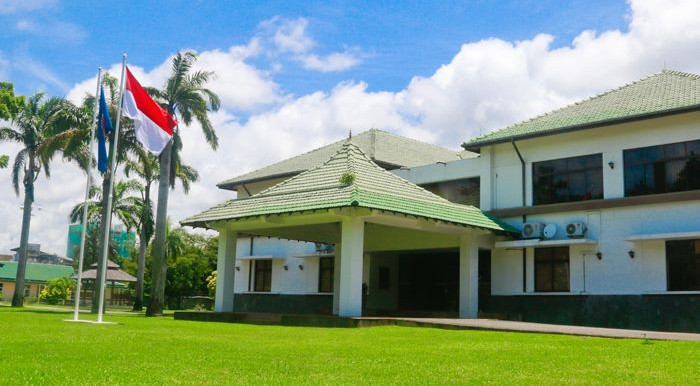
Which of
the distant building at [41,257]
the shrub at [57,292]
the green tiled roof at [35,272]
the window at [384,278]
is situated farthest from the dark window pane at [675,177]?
the distant building at [41,257]

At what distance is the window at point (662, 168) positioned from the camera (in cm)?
2142

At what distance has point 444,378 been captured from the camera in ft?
27.3

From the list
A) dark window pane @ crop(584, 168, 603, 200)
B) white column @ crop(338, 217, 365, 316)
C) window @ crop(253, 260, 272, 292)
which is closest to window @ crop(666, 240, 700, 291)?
dark window pane @ crop(584, 168, 603, 200)

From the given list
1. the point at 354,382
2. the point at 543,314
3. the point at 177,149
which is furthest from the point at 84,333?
the point at 177,149

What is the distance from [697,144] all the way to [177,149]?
2034 cm

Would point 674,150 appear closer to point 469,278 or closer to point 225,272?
point 469,278

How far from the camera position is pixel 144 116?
20250mm

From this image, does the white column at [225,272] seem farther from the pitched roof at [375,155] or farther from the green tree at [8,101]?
the green tree at [8,101]

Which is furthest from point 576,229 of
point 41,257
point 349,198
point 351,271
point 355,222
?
point 41,257

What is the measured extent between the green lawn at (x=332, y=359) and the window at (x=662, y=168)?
30.2 ft

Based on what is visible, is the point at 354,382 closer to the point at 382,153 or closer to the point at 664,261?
the point at 664,261

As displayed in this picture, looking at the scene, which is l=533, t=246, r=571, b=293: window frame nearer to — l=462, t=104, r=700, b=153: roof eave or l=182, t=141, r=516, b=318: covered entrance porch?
l=182, t=141, r=516, b=318: covered entrance porch

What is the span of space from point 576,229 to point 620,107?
4.07m

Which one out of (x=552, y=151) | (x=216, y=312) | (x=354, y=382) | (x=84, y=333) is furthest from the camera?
(x=552, y=151)
